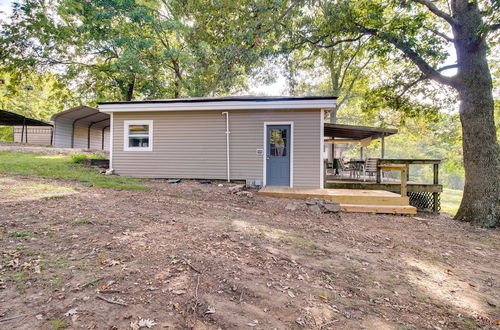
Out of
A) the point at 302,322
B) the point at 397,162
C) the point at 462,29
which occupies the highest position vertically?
the point at 462,29

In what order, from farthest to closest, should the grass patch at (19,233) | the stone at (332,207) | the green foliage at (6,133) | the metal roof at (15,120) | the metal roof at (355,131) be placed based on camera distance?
the green foliage at (6,133), the metal roof at (15,120), the metal roof at (355,131), the stone at (332,207), the grass patch at (19,233)

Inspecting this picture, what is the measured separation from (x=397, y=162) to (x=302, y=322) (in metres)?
7.72

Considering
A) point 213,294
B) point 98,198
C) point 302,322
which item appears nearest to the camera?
point 302,322

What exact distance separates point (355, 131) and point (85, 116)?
1635 centimetres

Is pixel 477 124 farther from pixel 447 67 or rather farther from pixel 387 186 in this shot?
pixel 387 186

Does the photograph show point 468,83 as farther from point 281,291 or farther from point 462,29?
point 281,291

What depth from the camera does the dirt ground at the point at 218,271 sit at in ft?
6.23

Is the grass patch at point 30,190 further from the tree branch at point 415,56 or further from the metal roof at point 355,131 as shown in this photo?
the tree branch at point 415,56

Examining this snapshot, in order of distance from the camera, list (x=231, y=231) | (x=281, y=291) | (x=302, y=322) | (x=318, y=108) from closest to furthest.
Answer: (x=302, y=322) → (x=281, y=291) → (x=231, y=231) → (x=318, y=108)

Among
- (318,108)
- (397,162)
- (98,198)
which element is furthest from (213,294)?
(397,162)

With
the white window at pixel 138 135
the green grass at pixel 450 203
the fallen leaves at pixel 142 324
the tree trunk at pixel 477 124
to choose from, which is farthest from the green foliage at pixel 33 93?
the green grass at pixel 450 203

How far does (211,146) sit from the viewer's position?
844 cm

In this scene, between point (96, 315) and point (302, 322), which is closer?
point (96, 315)

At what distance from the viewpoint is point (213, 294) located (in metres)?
2.16
